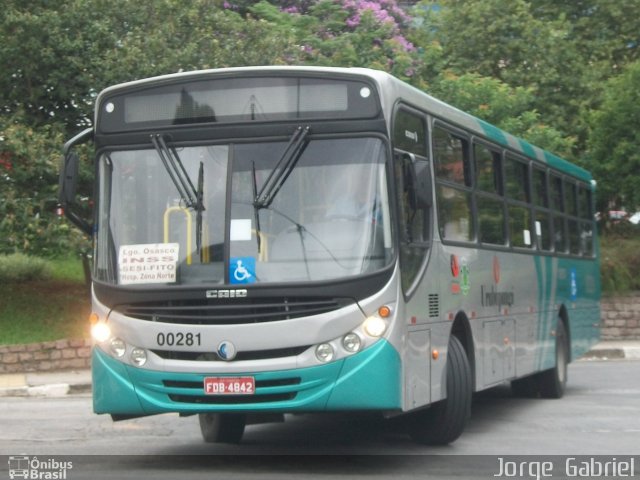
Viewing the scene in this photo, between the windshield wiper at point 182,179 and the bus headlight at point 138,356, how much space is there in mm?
832

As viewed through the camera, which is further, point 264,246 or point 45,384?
point 45,384

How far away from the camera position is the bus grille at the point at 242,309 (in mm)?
8906

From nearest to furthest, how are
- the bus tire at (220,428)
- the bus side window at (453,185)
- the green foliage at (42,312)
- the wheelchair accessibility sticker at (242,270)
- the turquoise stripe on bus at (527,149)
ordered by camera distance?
1. the wheelchair accessibility sticker at (242,270)
2. the bus side window at (453,185)
3. the bus tire at (220,428)
4. the turquoise stripe on bus at (527,149)
5. the green foliage at (42,312)

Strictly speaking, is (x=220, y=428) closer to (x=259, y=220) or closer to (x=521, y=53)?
(x=259, y=220)

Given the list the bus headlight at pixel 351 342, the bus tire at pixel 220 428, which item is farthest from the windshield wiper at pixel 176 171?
the bus tire at pixel 220 428

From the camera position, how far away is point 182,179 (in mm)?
9359

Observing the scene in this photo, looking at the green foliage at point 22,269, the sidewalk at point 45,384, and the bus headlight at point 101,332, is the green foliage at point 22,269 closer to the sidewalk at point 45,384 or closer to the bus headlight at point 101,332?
the sidewalk at point 45,384

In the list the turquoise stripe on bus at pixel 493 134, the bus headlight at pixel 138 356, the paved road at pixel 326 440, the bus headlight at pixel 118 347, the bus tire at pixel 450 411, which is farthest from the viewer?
the turquoise stripe on bus at pixel 493 134

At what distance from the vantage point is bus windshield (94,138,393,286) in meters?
9.04

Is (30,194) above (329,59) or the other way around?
the other way around

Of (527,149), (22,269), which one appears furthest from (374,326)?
(22,269)

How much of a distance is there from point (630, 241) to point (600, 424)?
1463cm

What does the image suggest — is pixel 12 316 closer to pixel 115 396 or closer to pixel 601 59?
pixel 115 396

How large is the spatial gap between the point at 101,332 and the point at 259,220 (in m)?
1.49
